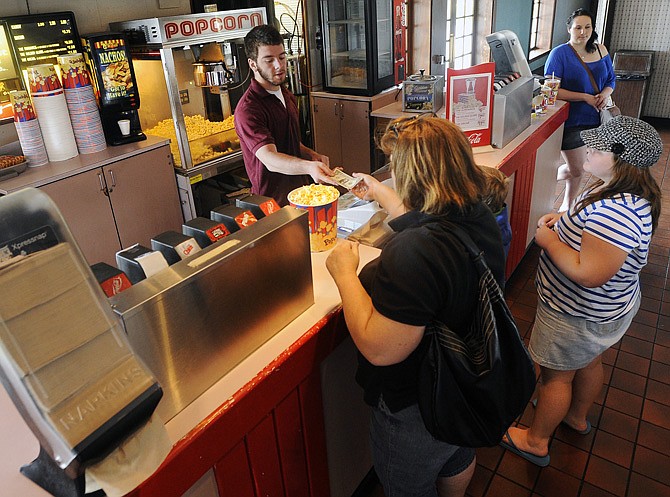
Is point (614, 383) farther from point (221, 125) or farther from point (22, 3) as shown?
point (22, 3)

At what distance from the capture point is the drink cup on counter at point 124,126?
11.8 feet

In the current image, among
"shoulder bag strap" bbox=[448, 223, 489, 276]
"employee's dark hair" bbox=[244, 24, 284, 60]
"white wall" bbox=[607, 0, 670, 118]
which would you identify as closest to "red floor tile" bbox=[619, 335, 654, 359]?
"shoulder bag strap" bbox=[448, 223, 489, 276]

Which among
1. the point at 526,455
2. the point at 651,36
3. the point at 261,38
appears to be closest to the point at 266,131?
the point at 261,38

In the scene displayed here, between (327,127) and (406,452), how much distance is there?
4387 millimetres

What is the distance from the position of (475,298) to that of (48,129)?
3012 millimetres

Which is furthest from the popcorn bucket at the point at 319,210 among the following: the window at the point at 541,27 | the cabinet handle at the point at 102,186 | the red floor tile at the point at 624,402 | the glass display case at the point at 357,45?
the window at the point at 541,27

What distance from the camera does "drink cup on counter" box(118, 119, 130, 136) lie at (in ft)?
11.8

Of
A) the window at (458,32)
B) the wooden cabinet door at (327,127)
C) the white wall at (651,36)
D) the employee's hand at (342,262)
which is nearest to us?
the employee's hand at (342,262)

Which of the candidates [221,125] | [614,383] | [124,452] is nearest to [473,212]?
[124,452]

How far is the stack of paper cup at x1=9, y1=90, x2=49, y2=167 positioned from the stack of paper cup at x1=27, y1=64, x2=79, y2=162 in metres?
0.04

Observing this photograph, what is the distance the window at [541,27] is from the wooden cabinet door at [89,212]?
661 centimetres

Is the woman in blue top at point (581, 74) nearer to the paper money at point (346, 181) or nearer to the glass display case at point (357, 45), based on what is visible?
the glass display case at point (357, 45)

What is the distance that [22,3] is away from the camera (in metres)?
3.29

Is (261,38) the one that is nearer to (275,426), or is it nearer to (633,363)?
(275,426)
